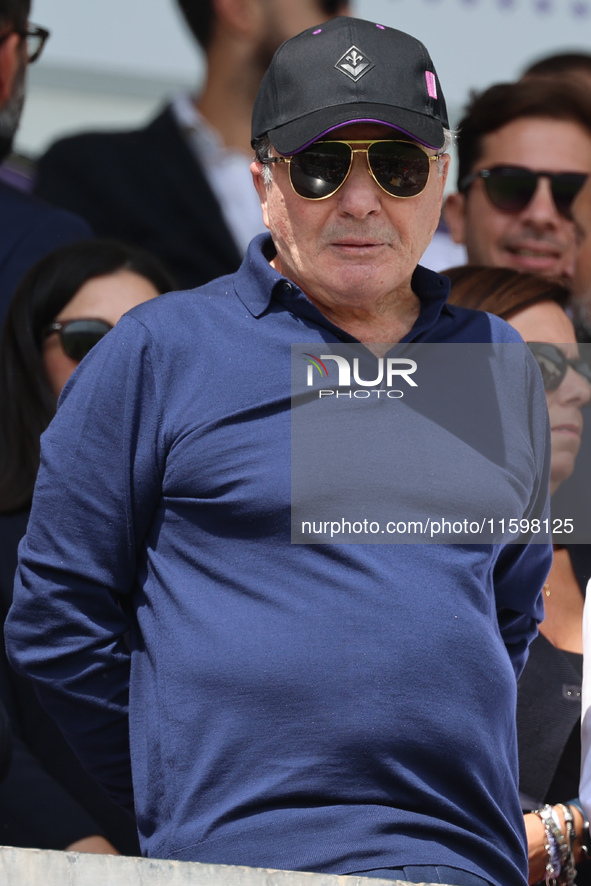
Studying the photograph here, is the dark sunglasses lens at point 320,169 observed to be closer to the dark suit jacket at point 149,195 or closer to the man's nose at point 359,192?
the man's nose at point 359,192

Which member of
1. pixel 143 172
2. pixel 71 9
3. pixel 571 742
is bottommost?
pixel 571 742

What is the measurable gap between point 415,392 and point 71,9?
183cm

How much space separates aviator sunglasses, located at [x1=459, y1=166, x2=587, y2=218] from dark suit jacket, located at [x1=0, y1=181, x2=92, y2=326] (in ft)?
3.03

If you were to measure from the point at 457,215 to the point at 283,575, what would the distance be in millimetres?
1524

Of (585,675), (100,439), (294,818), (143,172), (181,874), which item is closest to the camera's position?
(181,874)

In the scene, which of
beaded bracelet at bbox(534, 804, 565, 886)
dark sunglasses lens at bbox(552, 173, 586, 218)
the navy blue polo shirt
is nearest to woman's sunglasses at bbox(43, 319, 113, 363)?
the navy blue polo shirt

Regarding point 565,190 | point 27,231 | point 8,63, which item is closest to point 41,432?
point 27,231

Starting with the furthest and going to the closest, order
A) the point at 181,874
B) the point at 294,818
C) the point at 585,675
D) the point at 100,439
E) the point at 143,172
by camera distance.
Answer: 1. the point at 143,172
2. the point at 585,675
3. the point at 100,439
4. the point at 294,818
5. the point at 181,874

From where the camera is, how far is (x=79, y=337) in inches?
94.7

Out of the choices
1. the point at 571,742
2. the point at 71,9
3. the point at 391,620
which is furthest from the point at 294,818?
the point at 71,9

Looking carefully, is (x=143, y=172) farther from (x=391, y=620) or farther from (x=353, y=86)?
(x=391, y=620)

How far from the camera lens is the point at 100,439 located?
5.17 feet

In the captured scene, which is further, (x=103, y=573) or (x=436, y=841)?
(x=103, y=573)

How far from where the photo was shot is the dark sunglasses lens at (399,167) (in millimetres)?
1638
